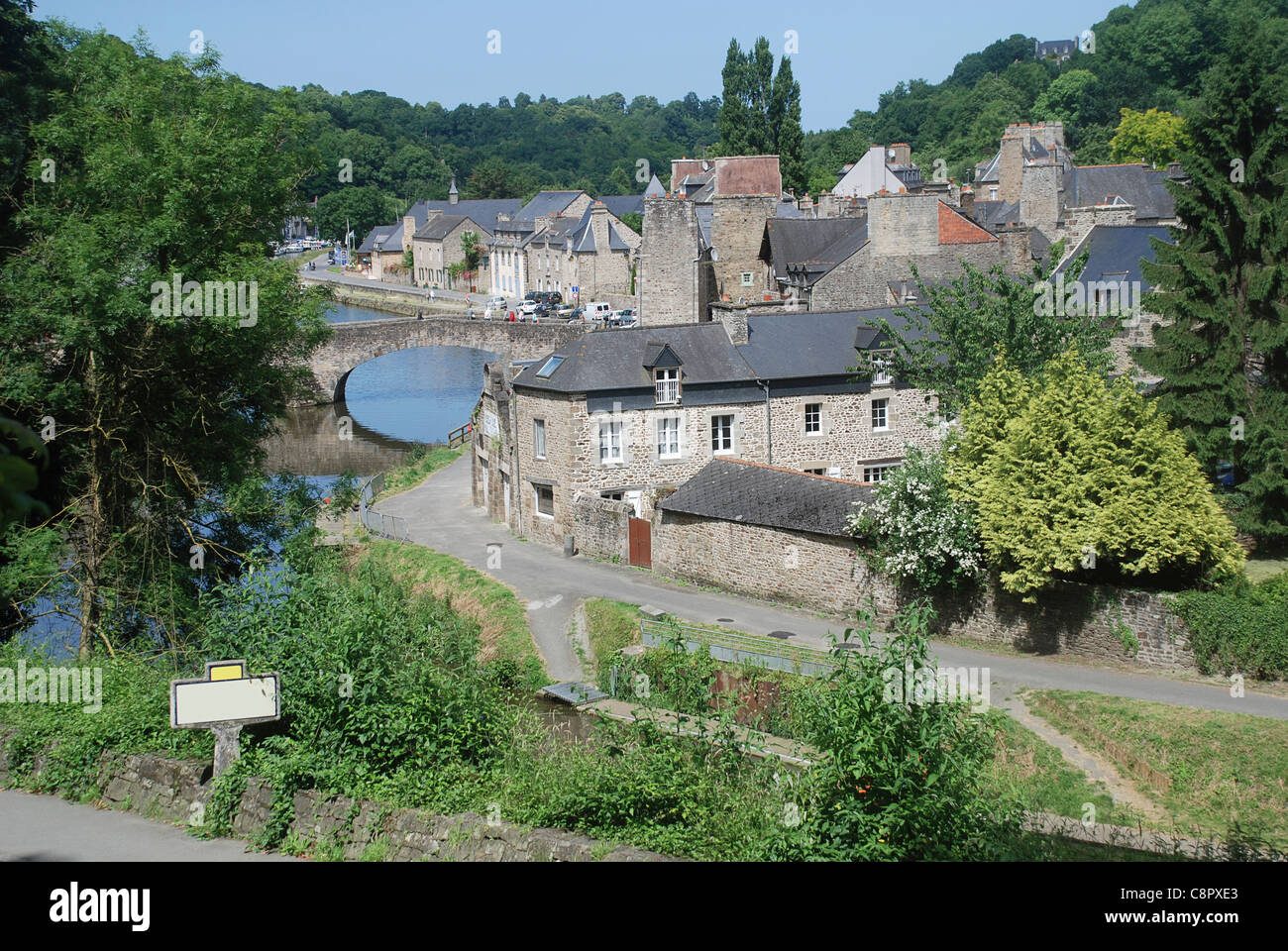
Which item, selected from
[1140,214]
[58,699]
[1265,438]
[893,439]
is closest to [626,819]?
[58,699]

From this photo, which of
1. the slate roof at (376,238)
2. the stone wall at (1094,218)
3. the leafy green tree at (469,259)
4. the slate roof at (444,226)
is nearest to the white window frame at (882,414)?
the stone wall at (1094,218)

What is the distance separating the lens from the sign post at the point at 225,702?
9.37 m

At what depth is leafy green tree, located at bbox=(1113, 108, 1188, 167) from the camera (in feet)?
270

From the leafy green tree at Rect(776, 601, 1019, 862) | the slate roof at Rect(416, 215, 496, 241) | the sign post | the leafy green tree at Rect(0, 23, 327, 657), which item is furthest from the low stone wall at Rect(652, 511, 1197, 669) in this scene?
the slate roof at Rect(416, 215, 496, 241)

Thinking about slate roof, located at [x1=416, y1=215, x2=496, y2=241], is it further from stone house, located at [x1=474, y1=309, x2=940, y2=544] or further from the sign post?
the sign post

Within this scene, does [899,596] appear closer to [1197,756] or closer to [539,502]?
[1197,756]

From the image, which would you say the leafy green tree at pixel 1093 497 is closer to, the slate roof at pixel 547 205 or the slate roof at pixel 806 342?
the slate roof at pixel 806 342

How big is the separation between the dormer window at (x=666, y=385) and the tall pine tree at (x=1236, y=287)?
10.6 meters

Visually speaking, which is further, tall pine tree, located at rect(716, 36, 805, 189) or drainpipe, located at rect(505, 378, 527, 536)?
tall pine tree, located at rect(716, 36, 805, 189)

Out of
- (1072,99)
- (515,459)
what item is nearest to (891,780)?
(515,459)

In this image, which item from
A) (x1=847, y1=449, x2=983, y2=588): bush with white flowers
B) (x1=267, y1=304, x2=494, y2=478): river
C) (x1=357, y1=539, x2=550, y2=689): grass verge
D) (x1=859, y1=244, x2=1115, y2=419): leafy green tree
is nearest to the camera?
(x1=847, y1=449, x2=983, y2=588): bush with white flowers

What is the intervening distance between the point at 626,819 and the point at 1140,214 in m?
58.4

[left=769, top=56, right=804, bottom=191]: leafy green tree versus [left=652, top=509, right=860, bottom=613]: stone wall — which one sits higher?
[left=769, top=56, right=804, bottom=191]: leafy green tree

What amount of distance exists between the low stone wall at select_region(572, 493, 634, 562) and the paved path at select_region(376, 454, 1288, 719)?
35 cm
